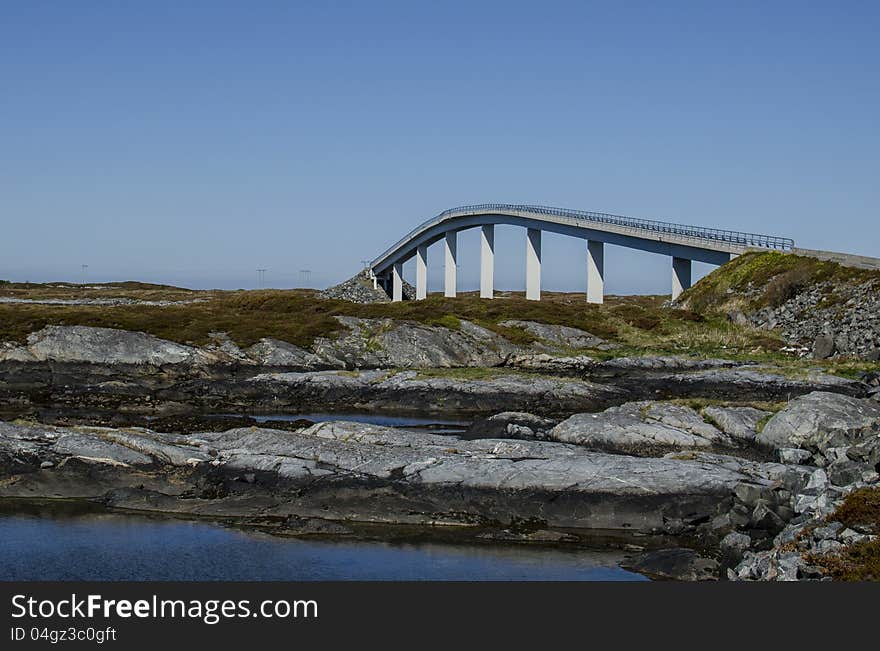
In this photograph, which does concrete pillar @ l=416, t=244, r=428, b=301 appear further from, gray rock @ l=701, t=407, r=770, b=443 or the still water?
the still water

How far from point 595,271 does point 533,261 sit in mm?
12602

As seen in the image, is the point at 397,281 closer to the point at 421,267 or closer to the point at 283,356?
the point at 421,267

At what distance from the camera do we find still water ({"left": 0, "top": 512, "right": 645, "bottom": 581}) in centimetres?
2081

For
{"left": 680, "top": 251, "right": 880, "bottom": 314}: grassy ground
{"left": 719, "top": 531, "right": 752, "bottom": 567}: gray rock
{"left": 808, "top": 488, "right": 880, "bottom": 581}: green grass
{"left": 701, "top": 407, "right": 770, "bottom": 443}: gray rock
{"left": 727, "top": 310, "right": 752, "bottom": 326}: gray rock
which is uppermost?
{"left": 680, "top": 251, "right": 880, "bottom": 314}: grassy ground

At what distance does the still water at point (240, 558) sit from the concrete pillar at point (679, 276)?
6450cm

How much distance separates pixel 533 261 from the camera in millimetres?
103688

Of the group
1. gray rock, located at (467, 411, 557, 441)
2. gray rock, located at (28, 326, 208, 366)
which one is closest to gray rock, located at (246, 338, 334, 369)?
gray rock, located at (28, 326, 208, 366)

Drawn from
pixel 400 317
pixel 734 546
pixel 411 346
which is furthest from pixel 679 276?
pixel 734 546

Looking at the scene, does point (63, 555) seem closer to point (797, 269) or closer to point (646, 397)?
point (646, 397)

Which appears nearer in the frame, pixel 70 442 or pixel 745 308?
pixel 70 442

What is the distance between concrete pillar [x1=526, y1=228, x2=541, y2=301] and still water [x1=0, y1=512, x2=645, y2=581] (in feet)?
263

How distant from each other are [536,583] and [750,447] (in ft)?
54.0

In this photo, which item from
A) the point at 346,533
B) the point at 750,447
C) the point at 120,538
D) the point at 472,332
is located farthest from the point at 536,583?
the point at 472,332

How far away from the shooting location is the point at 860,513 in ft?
66.8
